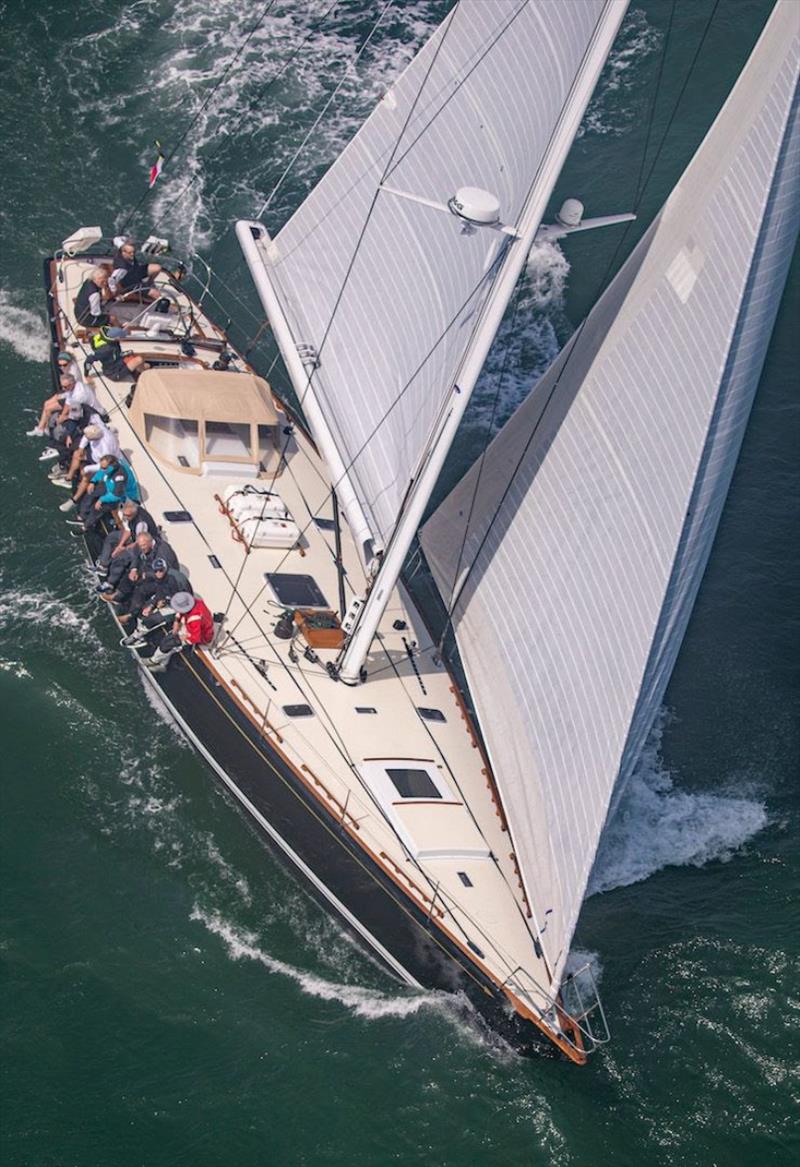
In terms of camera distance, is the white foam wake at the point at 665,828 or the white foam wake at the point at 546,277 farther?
the white foam wake at the point at 546,277

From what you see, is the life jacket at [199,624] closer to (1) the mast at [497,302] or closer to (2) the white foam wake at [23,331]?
(1) the mast at [497,302]

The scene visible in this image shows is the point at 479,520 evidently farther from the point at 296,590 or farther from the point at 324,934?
the point at 324,934

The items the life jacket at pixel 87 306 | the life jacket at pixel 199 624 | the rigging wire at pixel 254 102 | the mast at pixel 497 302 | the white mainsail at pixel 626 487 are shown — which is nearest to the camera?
the white mainsail at pixel 626 487

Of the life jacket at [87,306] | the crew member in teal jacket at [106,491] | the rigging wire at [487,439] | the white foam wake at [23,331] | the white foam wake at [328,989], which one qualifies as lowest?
the white foam wake at [328,989]

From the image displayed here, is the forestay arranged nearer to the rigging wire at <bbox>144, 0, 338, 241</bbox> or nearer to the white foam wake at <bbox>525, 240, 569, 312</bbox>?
the white foam wake at <bbox>525, 240, 569, 312</bbox>

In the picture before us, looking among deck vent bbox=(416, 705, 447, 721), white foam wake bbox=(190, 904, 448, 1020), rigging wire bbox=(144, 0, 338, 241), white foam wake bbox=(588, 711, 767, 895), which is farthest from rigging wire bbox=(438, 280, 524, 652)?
rigging wire bbox=(144, 0, 338, 241)

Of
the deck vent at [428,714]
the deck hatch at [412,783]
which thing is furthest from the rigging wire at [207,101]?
the deck hatch at [412,783]

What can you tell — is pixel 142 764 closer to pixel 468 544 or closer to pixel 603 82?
pixel 468 544

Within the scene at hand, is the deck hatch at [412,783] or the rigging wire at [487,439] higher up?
the rigging wire at [487,439]
